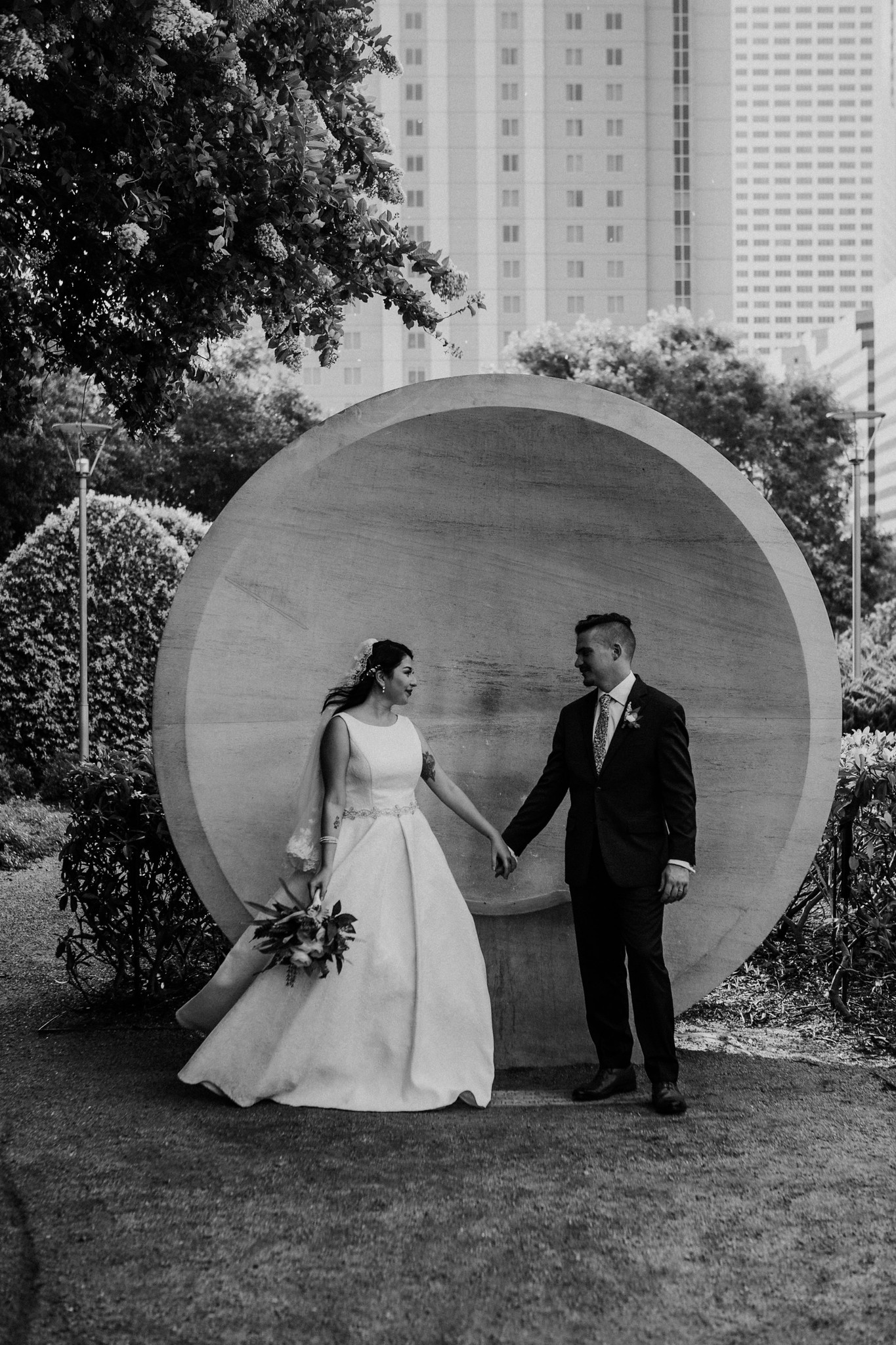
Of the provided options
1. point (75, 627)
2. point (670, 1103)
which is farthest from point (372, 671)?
point (75, 627)

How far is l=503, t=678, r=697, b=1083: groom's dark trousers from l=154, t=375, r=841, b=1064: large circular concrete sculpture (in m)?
0.67

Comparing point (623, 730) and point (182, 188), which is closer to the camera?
point (623, 730)

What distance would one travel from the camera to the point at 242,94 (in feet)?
19.8

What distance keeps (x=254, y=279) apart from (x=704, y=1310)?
16.6 ft

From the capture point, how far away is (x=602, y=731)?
17.6 feet

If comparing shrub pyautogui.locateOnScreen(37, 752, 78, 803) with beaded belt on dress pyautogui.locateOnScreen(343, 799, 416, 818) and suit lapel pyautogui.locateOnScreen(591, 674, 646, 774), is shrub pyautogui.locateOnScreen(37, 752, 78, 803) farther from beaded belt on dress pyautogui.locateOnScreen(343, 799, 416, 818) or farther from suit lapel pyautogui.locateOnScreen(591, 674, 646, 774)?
suit lapel pyautogui.locateOnScreen(591, 674, 646, 774)

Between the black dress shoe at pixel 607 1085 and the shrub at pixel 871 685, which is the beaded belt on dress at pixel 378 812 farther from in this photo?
the shrub at pixel 871 685

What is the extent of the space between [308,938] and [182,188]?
3367 mm

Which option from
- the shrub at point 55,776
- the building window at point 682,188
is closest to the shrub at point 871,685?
the shrub at point 55,776

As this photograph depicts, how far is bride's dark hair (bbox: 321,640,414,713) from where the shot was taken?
5504 millimetres

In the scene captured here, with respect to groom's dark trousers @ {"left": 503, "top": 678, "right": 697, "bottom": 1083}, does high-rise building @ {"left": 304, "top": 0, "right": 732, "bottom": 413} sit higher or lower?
higher

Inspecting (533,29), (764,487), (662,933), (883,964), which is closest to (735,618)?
(662,933)

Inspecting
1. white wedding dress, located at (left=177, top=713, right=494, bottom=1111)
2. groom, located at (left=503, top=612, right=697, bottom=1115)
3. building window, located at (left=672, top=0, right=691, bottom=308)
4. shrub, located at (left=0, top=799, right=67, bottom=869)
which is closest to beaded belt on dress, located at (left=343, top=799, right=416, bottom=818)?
white wedding dress, located at (left=177, top=713, right=494, bottom=1111)

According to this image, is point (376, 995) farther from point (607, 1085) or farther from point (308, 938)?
point (607, 1085)
